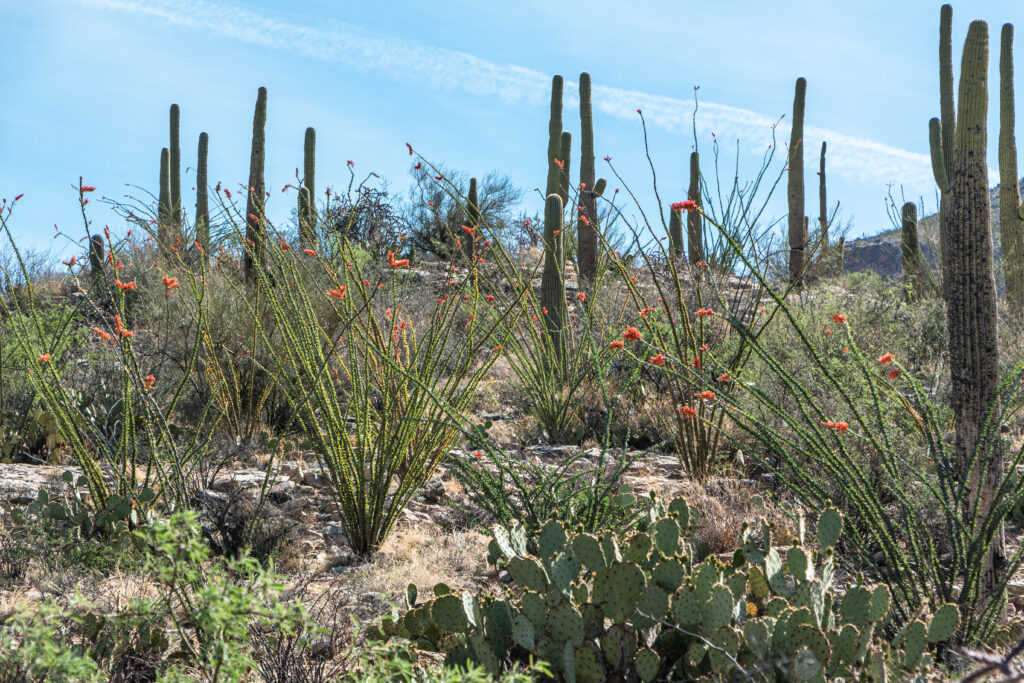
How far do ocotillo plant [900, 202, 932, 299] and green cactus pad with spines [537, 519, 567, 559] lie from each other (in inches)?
372

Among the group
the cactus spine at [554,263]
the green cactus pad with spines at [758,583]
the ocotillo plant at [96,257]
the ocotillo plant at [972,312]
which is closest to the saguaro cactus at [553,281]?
the cactus spine at [554,263]

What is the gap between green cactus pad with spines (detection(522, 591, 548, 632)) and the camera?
251cm

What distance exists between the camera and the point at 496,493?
4.10 metres

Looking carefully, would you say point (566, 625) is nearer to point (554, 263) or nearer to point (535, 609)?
point (535, 609)

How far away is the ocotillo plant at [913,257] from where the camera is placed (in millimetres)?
12641

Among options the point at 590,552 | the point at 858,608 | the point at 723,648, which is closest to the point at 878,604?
the point at 858,608

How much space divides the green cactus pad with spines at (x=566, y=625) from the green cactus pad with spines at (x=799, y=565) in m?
0.66

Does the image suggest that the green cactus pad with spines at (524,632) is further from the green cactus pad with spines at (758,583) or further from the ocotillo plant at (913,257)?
the ocotillo plant at (913,257)

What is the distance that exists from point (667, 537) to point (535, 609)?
50cm

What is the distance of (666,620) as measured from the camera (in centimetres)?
255

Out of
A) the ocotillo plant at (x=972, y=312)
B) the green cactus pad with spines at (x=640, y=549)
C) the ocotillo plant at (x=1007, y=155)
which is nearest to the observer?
the green cactus pad with spines at (x=640, y=549)

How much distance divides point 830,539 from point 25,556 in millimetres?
3471

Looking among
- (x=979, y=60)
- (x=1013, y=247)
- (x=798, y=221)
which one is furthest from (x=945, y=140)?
(x=979, y=60)

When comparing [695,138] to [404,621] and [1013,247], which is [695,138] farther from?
[1013,247]
